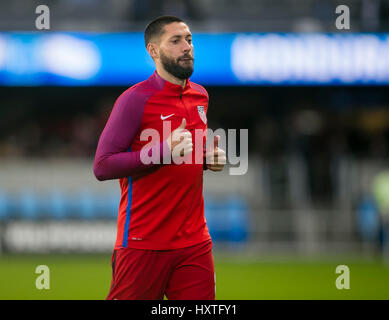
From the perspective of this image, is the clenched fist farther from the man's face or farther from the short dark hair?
the short dark hair

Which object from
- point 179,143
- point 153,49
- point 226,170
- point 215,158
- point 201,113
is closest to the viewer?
point 179,143

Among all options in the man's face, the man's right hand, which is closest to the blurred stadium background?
the man's face

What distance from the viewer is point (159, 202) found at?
399cm

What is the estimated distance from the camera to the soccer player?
12.9ft

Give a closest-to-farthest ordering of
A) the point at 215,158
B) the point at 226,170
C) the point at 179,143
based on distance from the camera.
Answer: the point at 179,143
the point at 215,158
the point at 226,170

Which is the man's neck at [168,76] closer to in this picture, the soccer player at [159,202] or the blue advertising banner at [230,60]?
the soccer player at [159,202]

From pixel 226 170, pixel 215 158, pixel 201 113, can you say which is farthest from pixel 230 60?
pixel 215 158

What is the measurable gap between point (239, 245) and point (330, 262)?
156 cm

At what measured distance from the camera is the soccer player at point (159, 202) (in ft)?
12.9

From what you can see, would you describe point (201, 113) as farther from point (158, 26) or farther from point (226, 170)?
point (226, 170)

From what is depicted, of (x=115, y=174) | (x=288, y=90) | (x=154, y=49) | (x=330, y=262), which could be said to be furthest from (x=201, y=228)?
(x=288, y=90)

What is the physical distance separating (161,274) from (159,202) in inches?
15.0

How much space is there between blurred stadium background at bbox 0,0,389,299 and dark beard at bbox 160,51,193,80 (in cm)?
668
